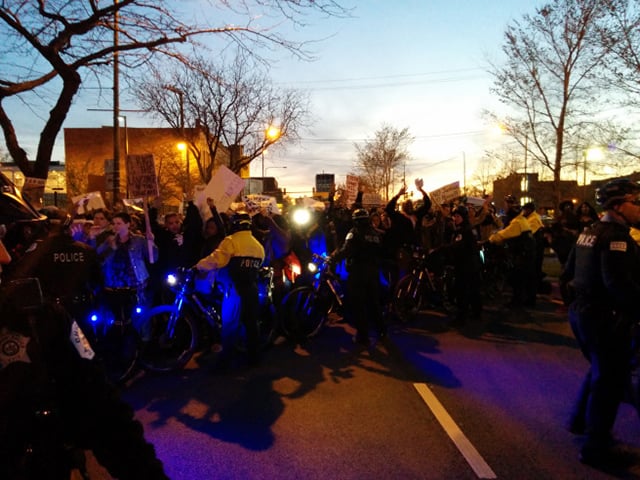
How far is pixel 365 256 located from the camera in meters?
7.80

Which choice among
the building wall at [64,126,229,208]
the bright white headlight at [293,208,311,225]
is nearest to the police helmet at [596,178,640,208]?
the bright white headlight at [293,208,311,225]

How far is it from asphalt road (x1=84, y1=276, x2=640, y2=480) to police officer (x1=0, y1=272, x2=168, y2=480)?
A: 1.86m

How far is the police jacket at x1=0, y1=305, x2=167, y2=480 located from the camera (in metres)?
1.85

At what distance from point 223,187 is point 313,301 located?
7.97ft

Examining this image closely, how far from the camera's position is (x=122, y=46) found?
9.19 metres

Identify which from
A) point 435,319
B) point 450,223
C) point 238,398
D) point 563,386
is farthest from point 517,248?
point 238,398

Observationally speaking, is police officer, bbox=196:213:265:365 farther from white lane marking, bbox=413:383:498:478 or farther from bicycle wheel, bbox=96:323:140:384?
white lane marking, bbox=413:383:498:478

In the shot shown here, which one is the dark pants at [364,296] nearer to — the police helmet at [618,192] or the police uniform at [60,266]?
the police uniform at [60,266]

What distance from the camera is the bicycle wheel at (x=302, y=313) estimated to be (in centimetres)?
770

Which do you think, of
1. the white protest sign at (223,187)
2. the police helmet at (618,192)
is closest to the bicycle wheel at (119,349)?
the white protest sign at (223,187)

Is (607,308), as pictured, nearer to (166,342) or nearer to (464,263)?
(166,342)

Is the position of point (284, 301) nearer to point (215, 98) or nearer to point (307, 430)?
point (307, 430)

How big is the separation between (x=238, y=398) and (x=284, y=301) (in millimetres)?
2359

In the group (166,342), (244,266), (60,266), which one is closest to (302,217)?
(244,266)
